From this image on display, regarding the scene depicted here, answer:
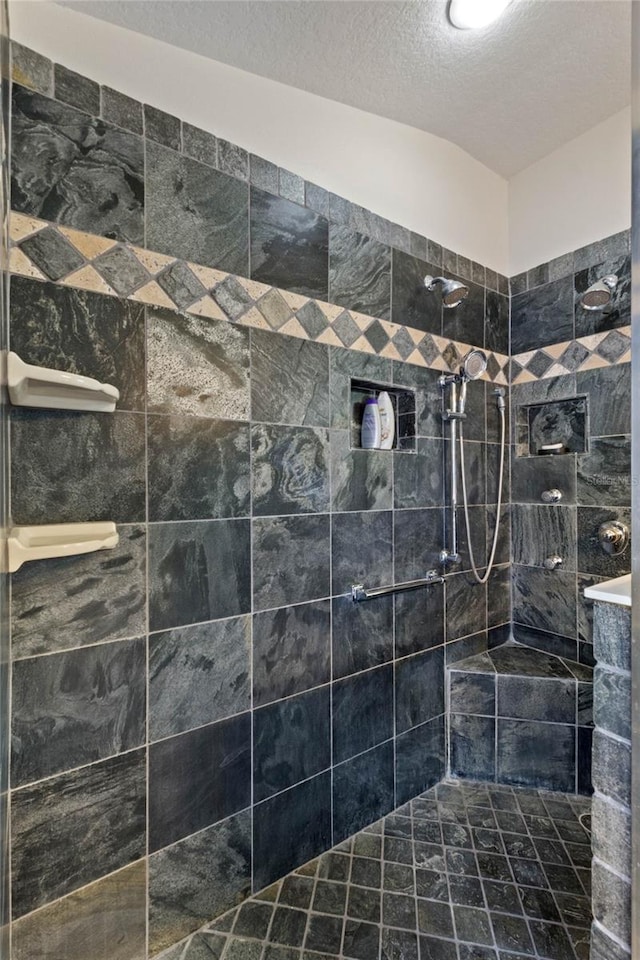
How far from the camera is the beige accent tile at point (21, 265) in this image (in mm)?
1017

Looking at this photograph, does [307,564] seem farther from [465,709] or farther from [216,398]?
[465,709]

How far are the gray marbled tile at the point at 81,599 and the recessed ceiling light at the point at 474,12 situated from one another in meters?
1.89

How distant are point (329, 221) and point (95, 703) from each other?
1.75 metres

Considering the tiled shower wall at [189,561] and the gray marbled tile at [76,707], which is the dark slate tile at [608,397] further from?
the gray marbled tile at [76,707]

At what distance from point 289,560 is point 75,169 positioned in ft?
4.14

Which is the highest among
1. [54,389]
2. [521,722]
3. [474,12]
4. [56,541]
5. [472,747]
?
[474,12]

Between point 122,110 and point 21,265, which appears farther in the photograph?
point 122,110

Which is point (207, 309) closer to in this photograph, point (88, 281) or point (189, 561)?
point (88, 281)

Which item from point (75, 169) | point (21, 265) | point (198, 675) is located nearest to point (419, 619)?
point (198, 675)

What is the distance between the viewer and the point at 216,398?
1.33 meters

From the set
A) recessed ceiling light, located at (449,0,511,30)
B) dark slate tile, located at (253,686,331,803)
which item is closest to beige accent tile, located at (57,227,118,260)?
recessed ceiling light, located at (449,0,511,30)

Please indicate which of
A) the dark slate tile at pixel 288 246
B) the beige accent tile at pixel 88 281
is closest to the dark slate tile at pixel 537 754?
the dark slate tile at pixel 288 246

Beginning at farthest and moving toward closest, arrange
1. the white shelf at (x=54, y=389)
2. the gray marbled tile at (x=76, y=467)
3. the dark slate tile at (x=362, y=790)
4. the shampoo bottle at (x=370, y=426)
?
the shampoo bottle at (x=370, y=426) → the dark slate tile at (x=362, y=790) → the gray marbled tile at (x=76, y=467) → the white shelf at (x=54, y=389)

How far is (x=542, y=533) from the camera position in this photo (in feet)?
7.22
